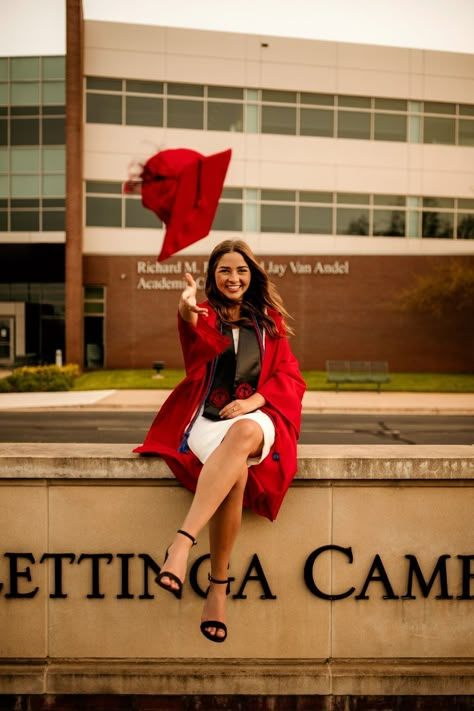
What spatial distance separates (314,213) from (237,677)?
25.4 meters

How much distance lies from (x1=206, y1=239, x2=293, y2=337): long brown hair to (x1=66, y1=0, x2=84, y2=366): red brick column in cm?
2357

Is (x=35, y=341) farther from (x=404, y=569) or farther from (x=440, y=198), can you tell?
(x=404, y=569)

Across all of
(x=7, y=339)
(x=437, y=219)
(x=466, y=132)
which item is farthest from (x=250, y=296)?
(x=7, y=339)

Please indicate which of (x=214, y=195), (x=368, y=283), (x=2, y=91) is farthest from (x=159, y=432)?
(x=2, y=91)

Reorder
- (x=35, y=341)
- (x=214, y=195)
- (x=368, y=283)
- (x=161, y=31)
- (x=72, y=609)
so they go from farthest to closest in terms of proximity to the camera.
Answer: (x=35, y=341) < (x=368, y=283) < (x=161, y=31) < (x=214, y=195) < (x=72, y=609)

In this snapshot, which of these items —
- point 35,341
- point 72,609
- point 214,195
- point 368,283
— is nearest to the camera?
point 72,609

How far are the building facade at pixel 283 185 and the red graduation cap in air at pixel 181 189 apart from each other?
22908 mm

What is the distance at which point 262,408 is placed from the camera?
9.82 ft

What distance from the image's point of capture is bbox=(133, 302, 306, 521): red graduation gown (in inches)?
112

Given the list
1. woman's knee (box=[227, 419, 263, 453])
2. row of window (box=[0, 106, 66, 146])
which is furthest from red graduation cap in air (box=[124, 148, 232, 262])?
row of window (box=[0, 106, 66, 146])

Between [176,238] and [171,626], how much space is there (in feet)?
6.63

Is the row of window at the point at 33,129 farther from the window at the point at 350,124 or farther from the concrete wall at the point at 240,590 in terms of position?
the concrete wall at the point at 240,590

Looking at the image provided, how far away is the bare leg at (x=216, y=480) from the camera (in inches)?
102

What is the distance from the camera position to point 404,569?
3.05m
